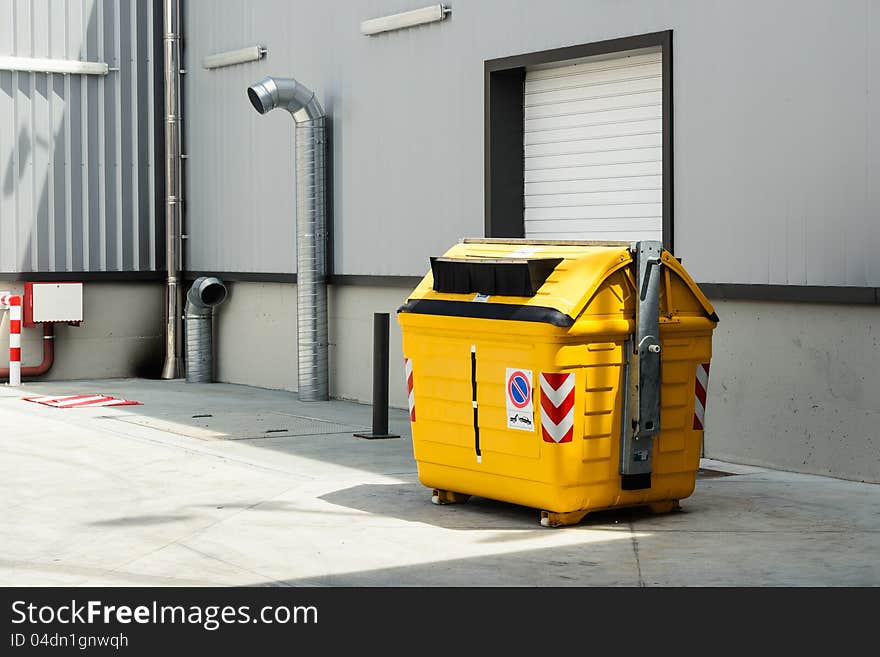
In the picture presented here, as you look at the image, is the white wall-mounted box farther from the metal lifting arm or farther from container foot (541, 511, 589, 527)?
the metal lifting arm

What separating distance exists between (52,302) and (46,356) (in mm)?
681

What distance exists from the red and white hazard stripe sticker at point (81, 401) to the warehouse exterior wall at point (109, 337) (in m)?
2.25

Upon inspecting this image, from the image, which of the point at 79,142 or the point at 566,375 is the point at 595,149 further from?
the point at 79,142

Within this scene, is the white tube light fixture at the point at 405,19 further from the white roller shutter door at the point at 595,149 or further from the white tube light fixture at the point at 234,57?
the white tube light fixture at the point at 234,57

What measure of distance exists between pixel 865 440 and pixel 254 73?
30.1 ft

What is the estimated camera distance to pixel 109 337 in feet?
57.6

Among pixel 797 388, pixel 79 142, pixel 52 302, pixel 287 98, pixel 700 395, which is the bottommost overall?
pixel 797 388

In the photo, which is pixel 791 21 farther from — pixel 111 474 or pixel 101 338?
pixel 101 338

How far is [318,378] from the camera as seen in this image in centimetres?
1512

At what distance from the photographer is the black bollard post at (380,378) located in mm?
11789

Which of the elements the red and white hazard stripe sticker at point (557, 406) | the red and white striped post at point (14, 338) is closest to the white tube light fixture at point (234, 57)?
the red and white striped post at point (14, 338)

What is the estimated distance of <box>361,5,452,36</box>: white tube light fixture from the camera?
13.7 metres

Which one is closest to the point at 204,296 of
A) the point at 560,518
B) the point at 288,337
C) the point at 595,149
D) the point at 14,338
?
the point at 288,337
